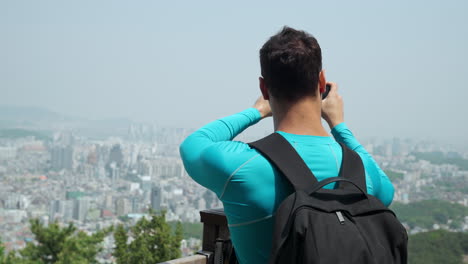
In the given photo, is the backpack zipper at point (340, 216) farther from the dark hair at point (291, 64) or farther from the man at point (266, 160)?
the dark hair at point (291, 64)

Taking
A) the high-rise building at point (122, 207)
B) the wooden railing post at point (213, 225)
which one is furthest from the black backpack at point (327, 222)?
the high-rise building at point (122, 207)

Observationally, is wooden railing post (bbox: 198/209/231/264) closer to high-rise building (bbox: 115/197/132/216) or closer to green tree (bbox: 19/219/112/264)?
green tree (bbox: 19/219/112/264)

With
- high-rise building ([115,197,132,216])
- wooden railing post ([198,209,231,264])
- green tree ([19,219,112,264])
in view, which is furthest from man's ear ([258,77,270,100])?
high-rise building ([115,197,132,216])

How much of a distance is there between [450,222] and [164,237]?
12.3 metres

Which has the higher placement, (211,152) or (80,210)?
(211,152)

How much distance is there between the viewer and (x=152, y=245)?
8906 millimetres

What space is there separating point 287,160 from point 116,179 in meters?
42.2

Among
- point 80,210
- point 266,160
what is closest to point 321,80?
point 266,160

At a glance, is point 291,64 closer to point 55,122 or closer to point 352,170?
point 352,170

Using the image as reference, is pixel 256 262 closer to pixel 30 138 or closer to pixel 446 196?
pixel 446 196

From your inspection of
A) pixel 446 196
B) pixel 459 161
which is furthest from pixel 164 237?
pixel 459 161

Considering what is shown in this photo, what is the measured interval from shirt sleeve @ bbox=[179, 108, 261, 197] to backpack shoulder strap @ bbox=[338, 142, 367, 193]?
160mm

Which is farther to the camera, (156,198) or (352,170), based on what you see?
(156,198)

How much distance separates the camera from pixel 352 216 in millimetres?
711
